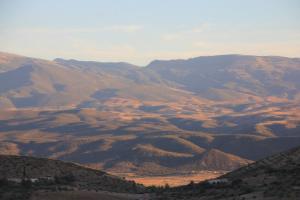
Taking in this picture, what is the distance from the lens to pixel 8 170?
68938 millimetres

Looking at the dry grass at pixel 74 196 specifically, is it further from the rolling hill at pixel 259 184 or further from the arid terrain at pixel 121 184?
the rolling hill at pixel 259 184

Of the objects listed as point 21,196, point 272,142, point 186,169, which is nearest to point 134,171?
point 186,169

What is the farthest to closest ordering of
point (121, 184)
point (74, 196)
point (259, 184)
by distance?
point (121, 184) → point (259, 184) → point (74, 196)

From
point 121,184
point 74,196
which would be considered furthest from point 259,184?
point 121,184

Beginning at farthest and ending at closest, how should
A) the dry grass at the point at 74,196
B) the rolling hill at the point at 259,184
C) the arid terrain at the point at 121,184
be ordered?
Answer: the arid terrain at the point at 121,184
the dry grass at the point at 74,196
the rolling hill at the point at 259,184

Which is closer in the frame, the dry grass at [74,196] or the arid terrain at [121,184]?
the dry grass at [74,196]

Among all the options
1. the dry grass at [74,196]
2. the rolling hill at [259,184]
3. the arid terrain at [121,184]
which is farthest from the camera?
the arid terrain at [121,184]

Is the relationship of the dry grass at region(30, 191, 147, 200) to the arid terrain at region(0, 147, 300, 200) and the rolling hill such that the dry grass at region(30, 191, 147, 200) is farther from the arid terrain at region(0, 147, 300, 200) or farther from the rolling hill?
the rolling hill

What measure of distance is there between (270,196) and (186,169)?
119 meters

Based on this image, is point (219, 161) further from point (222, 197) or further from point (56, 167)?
point (222, 197)

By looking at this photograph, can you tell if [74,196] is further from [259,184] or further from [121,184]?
[121,184]

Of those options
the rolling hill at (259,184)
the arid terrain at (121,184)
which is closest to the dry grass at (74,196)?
the arid terrain at (121,184)

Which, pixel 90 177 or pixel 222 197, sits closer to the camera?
pixel 222 197

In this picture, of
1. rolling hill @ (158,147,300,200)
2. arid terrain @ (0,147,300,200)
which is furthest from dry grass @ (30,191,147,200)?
rolling hill @ (158,147,300,200)
